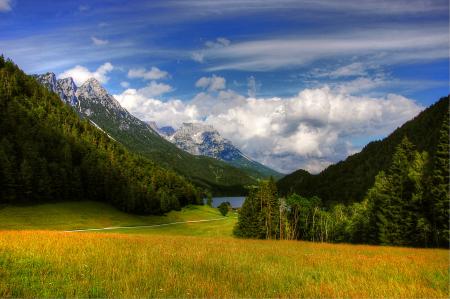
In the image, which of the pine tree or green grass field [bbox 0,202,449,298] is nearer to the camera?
green grass field [bbox 0,202,449,298]

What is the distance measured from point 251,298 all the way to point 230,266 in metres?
4.85

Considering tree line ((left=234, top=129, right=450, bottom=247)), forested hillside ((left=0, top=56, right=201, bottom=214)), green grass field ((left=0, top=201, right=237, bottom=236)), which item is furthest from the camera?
forested hillside ((left=0, top=56, right=201, bottom=214))

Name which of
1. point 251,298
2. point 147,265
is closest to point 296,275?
point 251,298

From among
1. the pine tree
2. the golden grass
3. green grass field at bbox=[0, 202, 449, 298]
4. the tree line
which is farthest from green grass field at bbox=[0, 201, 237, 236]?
the golden grass

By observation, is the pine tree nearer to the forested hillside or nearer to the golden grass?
the golden grass

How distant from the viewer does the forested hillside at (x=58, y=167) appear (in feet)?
286

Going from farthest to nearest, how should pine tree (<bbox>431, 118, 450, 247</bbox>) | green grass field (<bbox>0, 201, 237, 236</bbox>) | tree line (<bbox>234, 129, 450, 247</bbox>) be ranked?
green grass field (<bbox>0, 201, 237, 236</bbox>), tree line (<bbox>234, 129, 450, 247</bbox>), pine tree (<bbox>431, 118, 450, 247</bbox>)

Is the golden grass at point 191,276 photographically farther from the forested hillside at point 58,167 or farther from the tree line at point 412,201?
the forested hillside at point 58,167

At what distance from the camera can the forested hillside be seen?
87062 mm

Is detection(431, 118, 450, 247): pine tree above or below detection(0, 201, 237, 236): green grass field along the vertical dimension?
above

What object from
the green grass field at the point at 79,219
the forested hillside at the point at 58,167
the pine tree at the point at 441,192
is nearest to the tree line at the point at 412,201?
the pine tree at the point at 441,192

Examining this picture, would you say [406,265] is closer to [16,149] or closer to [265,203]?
[265,203]

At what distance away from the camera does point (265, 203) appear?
77812mm

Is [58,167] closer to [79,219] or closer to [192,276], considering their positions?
[79,219]
